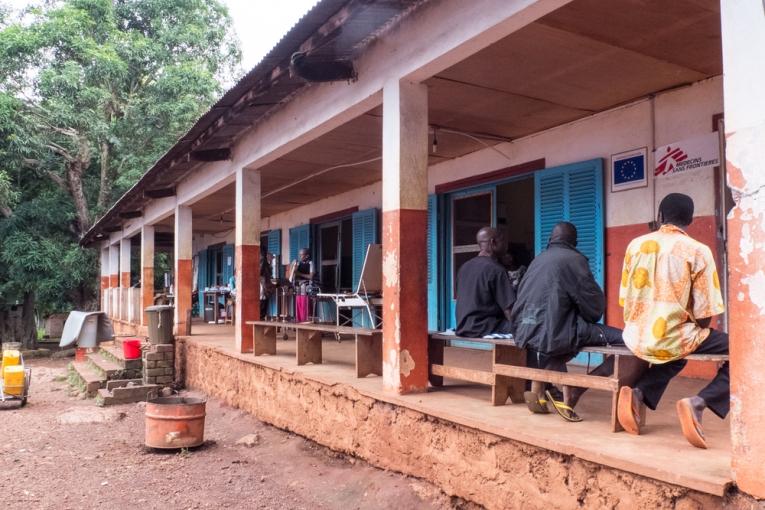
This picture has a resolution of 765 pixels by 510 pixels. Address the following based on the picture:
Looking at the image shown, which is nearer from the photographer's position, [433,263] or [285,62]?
[285,62]

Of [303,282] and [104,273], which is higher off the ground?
[104,273]

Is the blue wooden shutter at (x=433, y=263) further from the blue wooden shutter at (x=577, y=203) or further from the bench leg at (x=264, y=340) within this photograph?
the bench leg at (x=264, y=340)

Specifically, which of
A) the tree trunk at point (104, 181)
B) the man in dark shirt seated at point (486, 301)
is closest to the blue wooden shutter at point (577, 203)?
the man in dark shirt seated at point (486, 301)

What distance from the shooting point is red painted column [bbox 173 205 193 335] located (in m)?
11.0

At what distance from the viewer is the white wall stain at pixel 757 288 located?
261 cm

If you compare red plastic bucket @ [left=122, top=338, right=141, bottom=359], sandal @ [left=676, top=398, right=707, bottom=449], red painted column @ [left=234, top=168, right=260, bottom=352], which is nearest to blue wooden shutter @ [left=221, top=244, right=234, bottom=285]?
red plastic bucket @ [left=122, top=338, right=141, bottom=359]

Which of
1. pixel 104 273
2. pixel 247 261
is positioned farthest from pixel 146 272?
pixel 247 261

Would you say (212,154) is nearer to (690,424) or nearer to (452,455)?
(452,455)

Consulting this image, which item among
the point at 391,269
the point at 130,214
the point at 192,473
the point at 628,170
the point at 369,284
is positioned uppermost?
the point at 130,214

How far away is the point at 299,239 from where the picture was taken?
13.3 metres

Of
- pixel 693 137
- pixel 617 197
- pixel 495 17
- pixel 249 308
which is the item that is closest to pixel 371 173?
pixel 249 308

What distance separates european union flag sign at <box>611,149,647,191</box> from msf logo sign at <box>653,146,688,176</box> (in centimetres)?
16

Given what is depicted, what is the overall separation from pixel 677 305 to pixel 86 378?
32.2ft

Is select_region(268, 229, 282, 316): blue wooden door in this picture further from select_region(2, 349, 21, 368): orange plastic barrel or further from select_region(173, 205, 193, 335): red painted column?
select_region(2, 349, 21, 368): orange plastic barrel
